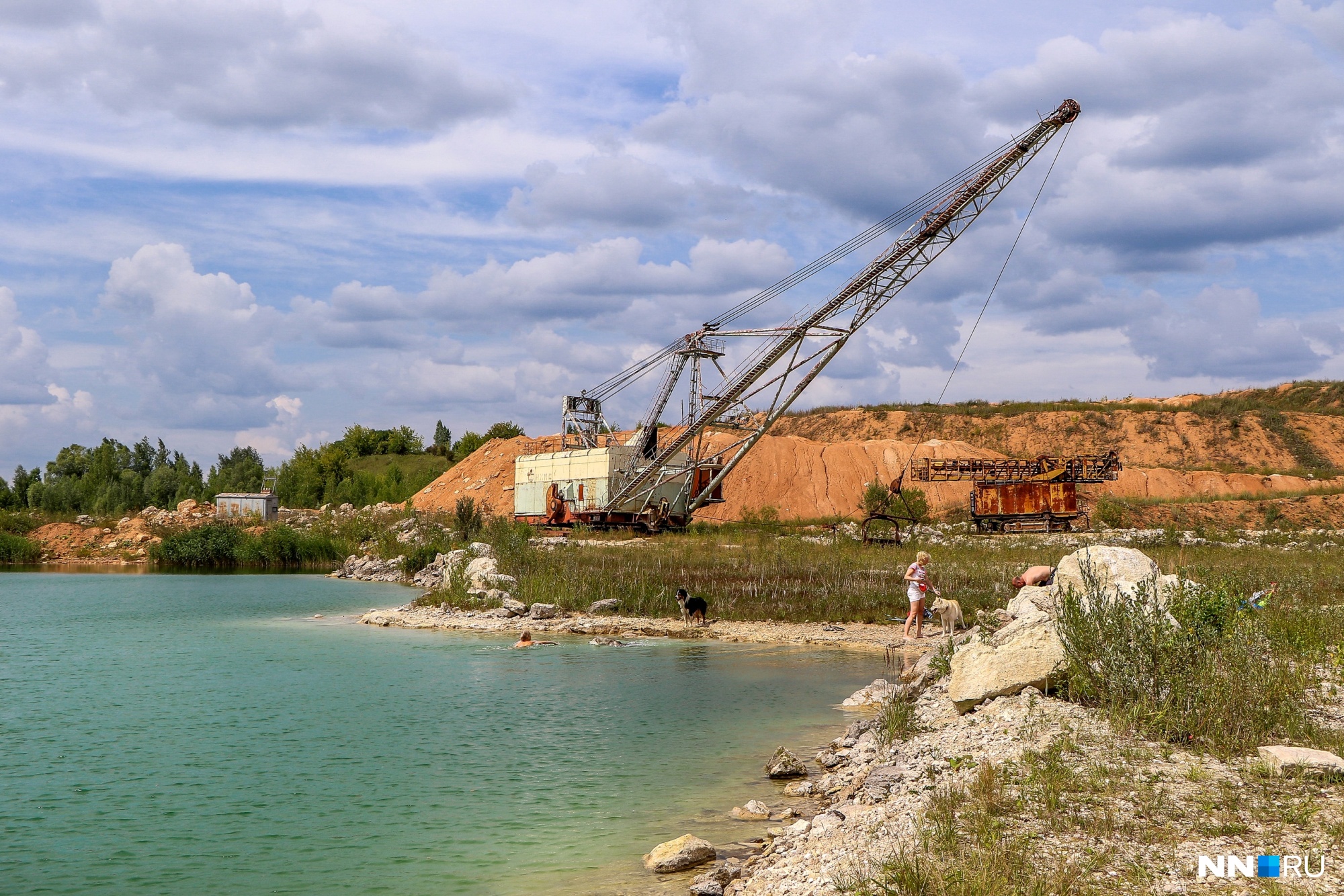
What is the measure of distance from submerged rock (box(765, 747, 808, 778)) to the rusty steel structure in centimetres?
A: 3360

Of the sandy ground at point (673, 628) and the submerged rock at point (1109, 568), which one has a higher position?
the submerged rock at point (1109, 568)

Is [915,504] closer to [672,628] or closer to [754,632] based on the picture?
[754,632]

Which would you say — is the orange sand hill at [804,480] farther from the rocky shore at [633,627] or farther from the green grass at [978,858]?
the green grass at [978,858]

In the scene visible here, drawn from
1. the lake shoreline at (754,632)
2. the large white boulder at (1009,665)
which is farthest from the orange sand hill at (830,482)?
the large white boulder at (1009,665)

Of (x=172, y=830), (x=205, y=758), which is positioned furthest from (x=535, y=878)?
(x=205, y=758)

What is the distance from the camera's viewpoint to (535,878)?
7.30m

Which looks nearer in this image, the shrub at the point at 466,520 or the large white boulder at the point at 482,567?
the large white boulder at the point at 482,567

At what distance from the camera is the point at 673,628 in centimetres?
2159

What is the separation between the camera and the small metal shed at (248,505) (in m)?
72.8

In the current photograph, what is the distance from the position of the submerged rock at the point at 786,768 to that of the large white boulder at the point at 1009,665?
2082mm

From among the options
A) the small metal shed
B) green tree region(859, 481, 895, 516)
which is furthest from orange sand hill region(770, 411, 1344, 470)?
the small metal shed

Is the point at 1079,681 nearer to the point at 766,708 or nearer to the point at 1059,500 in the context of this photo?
the point at 766,708

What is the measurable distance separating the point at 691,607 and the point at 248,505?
6255 cm

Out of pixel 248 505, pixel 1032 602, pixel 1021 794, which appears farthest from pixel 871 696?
pixel 248 505
